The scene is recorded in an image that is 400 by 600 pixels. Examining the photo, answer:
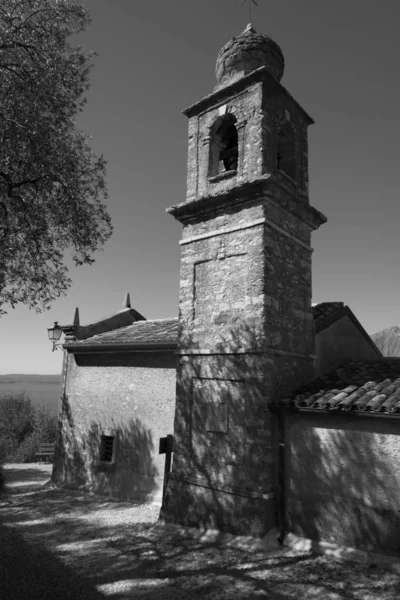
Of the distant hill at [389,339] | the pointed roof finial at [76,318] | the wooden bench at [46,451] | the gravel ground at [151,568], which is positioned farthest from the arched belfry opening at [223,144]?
the distant hill at [389,339]

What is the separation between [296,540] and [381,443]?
7.96 ft

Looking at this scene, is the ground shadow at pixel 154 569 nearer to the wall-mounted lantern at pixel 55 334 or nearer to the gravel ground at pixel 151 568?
the gravel ground at pixel 151 568

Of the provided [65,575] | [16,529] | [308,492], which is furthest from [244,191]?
[16,529]

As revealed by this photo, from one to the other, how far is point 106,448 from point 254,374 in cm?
636

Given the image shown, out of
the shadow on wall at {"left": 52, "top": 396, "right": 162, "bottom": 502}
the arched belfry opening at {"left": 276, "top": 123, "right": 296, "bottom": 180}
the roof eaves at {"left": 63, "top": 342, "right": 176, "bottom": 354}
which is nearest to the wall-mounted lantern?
the roof eaves at {"left": 63, "top": 342, "right": 176, "bottom": 354}

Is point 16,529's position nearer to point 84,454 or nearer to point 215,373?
point 84,454

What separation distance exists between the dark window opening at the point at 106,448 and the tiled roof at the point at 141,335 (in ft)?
9.22

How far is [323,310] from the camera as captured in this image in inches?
427

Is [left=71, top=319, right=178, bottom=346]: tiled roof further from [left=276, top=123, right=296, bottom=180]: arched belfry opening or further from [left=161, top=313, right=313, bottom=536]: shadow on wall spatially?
[left=276, top=123, right=296, bottom=180]: arched belfry opening

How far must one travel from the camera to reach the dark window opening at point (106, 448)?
469 inches

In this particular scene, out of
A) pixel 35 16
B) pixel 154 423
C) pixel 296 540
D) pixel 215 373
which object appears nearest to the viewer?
pixel 296 540

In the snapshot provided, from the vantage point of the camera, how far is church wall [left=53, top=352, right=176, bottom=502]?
10.8 m

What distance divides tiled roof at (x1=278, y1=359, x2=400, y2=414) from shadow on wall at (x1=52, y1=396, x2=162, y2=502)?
4889mm

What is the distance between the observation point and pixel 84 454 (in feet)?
40.5
